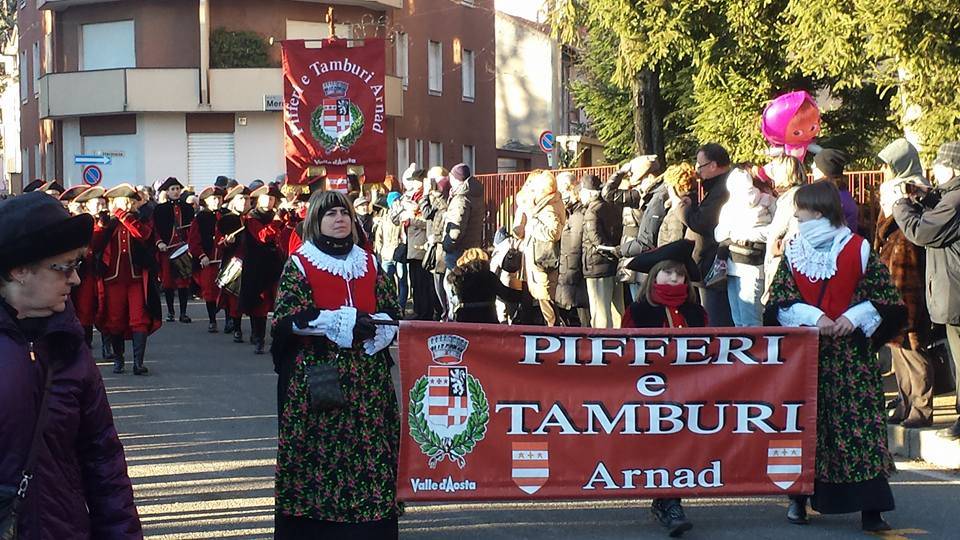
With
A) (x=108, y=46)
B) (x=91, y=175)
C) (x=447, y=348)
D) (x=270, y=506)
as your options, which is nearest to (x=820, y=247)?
(x=447, y=348)

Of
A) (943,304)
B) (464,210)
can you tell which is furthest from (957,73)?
(943,304)

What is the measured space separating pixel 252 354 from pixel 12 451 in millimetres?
12930

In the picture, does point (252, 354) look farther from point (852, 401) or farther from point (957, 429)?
point (852, 401)

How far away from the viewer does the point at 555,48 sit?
57.6 m

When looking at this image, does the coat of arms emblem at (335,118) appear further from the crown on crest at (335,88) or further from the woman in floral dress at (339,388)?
the woman in floral dress at (339,388)

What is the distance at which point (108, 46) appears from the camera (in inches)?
1575

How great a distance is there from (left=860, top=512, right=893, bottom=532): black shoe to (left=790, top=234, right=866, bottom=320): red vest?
1.04m

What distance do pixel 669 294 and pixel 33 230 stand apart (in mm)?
4515

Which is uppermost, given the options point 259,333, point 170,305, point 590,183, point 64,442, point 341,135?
point 341,135

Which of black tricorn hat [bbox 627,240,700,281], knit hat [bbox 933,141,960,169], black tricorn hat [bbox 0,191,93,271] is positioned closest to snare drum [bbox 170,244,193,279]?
knit hat [bbox 933,141,960,169]

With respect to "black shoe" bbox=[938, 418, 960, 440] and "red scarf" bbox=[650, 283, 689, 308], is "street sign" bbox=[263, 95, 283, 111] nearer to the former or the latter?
"black shoe" bbox=[938, 418, 960, 440]

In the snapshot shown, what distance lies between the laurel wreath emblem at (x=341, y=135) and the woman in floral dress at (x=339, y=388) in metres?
14.9

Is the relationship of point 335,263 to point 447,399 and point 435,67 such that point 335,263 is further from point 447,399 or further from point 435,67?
point 435,67

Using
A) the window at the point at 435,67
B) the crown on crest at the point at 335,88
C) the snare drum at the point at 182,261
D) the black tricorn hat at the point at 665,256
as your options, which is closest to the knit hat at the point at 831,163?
the black tricorn hat at the point at 665,256
